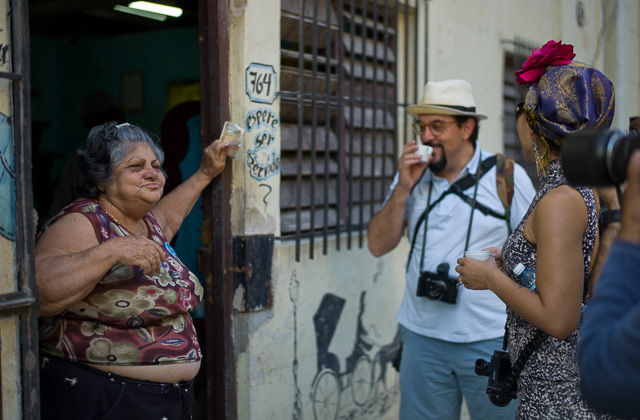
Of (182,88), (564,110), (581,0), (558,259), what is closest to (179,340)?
(558,259)

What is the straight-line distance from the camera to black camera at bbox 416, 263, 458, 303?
9.69 feet

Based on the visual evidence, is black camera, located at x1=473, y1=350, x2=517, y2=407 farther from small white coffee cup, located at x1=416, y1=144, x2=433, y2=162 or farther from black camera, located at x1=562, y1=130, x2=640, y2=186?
small white coffee cup, located at x1=416, y1=144, x2=433, y2=162

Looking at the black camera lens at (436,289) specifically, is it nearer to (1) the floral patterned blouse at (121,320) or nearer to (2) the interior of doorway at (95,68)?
(1) the floral patterned blouse at (121,320)

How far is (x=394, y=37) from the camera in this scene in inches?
173

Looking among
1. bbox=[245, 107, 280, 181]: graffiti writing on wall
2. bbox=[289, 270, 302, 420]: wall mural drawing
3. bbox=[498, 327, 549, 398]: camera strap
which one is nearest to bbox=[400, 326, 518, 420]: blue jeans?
bbox=[289, 270, 302, 420]: wall mural drawing

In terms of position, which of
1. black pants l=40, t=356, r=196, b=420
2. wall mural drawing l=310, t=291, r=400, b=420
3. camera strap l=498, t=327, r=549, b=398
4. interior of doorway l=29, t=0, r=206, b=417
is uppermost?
interior of doorway l=29, t=0, r=206, b=417

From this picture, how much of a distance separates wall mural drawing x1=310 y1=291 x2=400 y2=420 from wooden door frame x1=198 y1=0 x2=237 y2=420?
0.68 m

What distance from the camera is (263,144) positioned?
325cm

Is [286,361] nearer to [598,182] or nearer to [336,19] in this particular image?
[336,19]

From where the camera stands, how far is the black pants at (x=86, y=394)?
7.52 ft

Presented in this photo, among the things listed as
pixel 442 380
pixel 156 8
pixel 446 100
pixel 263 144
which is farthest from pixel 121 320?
pixel 156 8

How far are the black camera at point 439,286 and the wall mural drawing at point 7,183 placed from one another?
1708 millimetres

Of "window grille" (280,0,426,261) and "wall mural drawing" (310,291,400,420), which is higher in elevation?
"window grille" (280,0,426,261)

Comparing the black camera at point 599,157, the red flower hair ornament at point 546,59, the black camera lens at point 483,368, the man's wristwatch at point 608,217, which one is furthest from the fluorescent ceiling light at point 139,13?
the black camera at point 599,157
